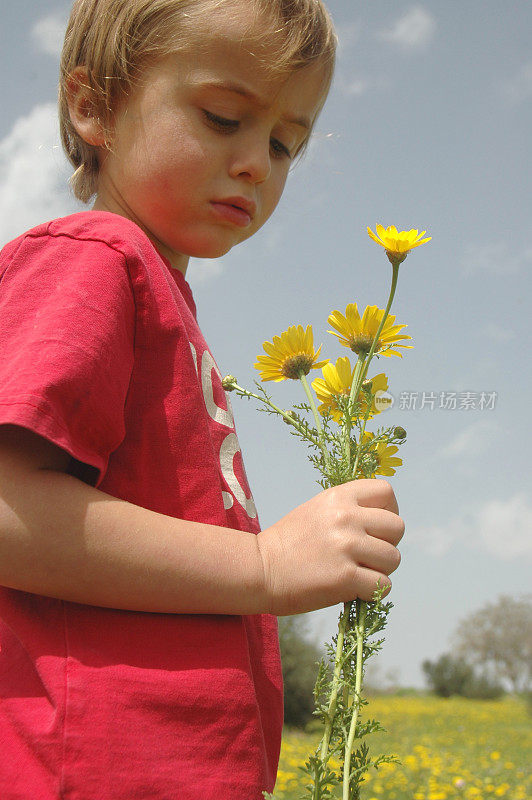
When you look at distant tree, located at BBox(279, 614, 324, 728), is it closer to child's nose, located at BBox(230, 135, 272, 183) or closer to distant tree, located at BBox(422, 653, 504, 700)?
child's nose, located at BBox(230, 135, 272, 183)

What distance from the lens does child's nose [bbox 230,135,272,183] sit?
3.89 feet

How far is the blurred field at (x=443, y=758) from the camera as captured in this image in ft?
16.8

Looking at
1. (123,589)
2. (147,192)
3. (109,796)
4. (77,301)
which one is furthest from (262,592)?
(147,192)

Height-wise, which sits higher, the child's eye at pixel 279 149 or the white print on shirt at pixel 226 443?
the child's eye at pixel 279 149

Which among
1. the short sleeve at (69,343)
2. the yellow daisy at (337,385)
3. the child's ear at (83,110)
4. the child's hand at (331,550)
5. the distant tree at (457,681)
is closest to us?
the short sleeve at (69,343)

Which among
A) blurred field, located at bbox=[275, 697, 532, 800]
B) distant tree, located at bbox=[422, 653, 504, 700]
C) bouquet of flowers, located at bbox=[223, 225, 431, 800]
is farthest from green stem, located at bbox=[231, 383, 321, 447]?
distant tree, located at bbox=[422, 653, 504, 700]

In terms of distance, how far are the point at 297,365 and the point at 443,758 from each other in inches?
262

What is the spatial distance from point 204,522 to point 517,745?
9.24 m

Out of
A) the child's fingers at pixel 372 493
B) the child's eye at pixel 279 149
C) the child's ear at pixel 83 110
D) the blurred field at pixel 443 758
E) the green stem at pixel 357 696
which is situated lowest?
the blurred field at pixel 443 758

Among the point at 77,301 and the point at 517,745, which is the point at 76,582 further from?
the point at 517,745

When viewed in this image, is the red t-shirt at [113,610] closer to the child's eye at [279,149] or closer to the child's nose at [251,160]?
the child's nose at [251,160]

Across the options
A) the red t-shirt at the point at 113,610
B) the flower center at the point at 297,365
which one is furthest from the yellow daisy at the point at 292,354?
the red t-shirt at the point at 113,610

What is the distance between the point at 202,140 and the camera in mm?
1169

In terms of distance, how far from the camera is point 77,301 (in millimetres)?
906
